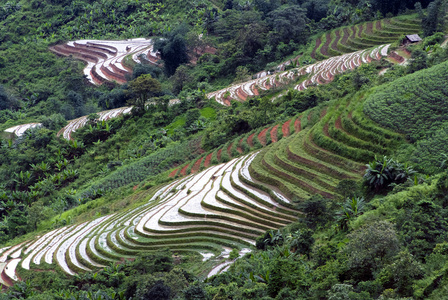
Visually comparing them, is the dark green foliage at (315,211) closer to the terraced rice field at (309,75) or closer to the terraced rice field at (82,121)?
the terraced rice field at (309,75)

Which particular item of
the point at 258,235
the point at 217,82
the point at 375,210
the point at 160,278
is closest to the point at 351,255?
the point at 375,210

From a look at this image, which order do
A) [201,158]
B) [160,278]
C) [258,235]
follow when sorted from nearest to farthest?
1. [160,278]
2. [258,235]
3. [201,158]

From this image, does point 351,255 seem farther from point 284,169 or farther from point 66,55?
point 66,55

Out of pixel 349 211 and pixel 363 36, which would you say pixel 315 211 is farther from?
pixel 363 36

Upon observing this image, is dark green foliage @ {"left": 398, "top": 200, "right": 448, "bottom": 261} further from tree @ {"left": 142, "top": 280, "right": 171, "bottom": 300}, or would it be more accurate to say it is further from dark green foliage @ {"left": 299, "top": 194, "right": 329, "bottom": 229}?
tree @ {"left": 142, "top": 280, "right": 171, "bottom": 300}

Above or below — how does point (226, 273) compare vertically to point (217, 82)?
below

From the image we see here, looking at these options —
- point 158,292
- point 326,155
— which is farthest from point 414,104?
point 158,292
